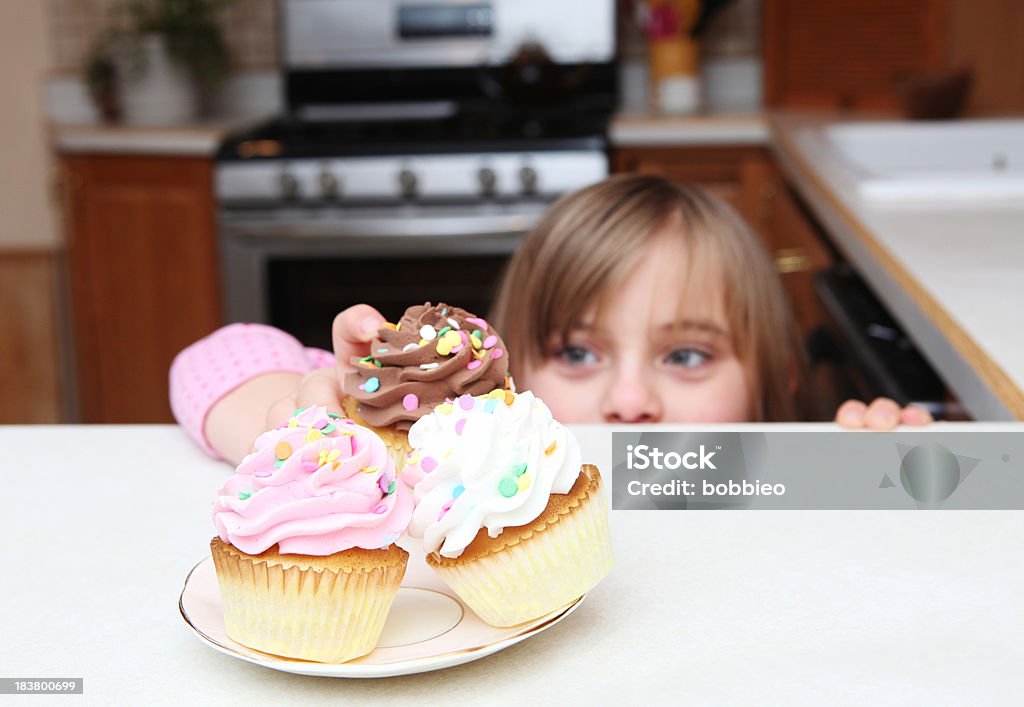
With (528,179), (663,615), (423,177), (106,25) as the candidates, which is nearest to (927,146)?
(528,179)

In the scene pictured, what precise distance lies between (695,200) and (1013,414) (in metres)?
0.61

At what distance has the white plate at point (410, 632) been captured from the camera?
20.8 inches

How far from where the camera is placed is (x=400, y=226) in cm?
285

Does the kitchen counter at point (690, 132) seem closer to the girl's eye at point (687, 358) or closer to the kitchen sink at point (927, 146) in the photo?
the kitchen sink at point (927, 146)

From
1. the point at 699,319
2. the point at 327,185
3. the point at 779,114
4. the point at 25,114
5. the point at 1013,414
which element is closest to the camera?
the point at 1013,414

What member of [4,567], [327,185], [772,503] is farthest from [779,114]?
[4,567]

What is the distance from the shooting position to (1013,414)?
0.84 m

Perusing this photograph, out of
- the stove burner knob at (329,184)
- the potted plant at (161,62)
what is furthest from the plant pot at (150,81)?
the stove burner knob at (329,184)

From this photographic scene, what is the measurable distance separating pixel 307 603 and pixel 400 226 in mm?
2359

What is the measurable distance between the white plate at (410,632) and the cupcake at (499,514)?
0.05 feet

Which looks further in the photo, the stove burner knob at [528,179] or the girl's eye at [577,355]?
the stove burner knob at [528,179]

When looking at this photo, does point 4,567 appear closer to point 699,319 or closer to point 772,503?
point 772,503

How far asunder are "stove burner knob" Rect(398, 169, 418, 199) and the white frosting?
2275mm

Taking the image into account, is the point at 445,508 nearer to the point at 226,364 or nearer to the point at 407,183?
the point at 226,364
